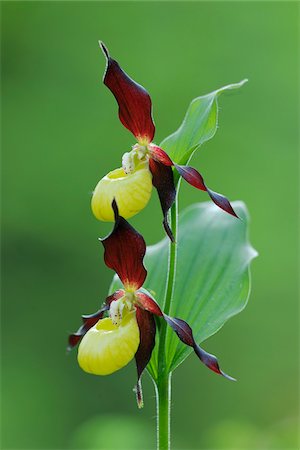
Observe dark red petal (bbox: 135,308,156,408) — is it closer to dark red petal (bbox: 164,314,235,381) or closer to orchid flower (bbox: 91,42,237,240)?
dark red petal (bbox: 164,314,235,381)

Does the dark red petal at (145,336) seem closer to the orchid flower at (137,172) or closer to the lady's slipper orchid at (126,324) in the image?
the lady's slipper orchid at (126,324)

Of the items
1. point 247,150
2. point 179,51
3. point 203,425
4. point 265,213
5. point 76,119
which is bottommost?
point 203,425

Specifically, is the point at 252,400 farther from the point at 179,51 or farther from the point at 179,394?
the point at 179,51

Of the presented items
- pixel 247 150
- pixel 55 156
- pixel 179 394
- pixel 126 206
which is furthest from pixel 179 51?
pixel 126 206

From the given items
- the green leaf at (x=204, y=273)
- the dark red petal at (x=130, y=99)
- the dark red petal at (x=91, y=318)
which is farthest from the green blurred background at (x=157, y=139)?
the dark red petal at (x=130, y=99)

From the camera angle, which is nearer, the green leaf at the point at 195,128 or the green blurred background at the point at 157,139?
the green leaf at the point at 195,128

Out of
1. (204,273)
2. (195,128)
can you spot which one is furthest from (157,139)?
(195,128)

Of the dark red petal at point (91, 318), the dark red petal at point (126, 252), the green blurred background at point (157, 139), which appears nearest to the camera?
the dark red petal at point (126, 252)

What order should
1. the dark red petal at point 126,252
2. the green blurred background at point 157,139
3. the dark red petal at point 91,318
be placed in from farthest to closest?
the green blurred background at point 157,139 → the dark red petal at point 91,318 → the dark red petal at point 126,252

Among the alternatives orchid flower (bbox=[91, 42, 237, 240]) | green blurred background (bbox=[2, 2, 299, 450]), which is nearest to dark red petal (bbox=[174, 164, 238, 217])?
orchid flower (bbox=[91, 42, 237, 240])
